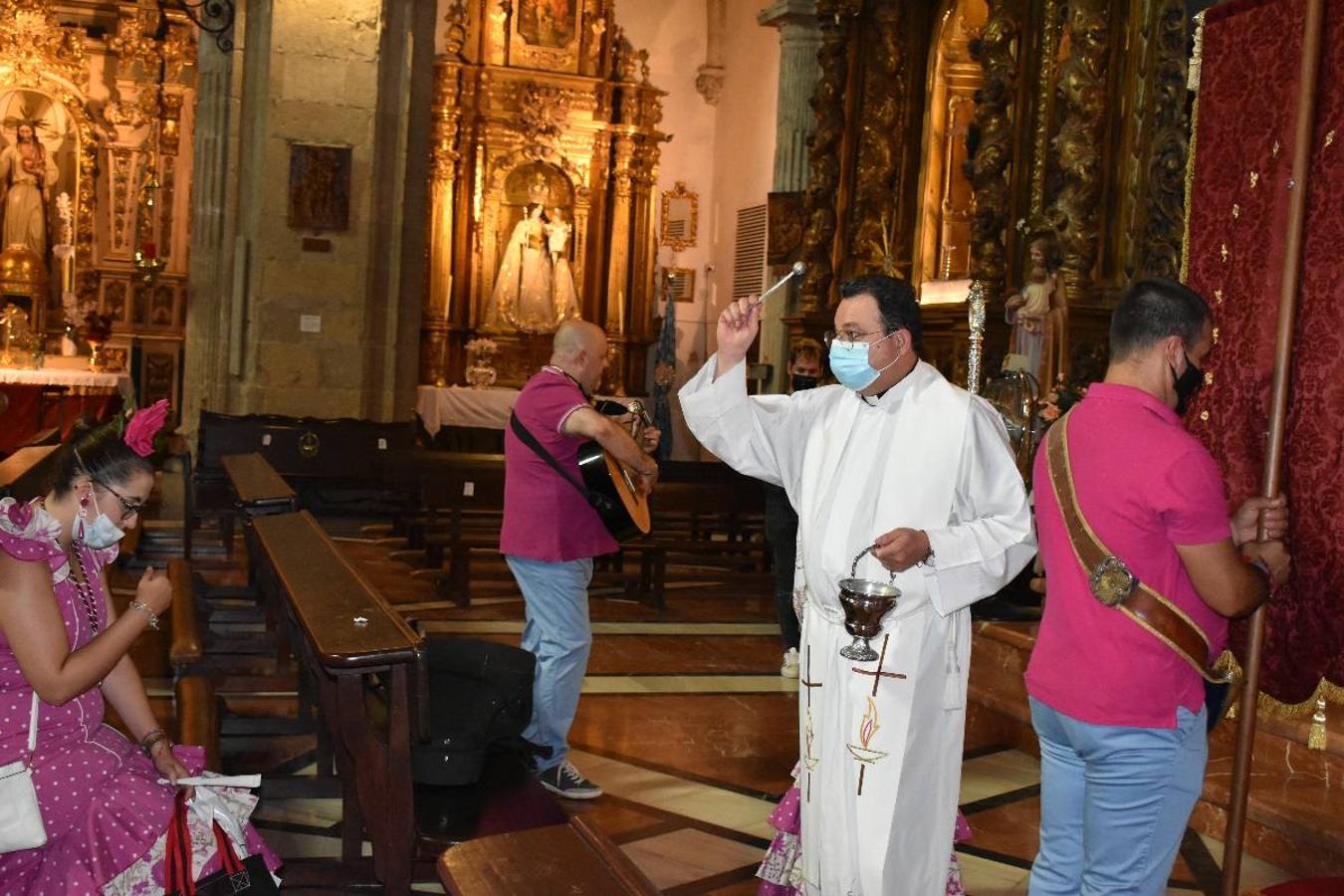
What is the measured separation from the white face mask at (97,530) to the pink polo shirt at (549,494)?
5.78ft

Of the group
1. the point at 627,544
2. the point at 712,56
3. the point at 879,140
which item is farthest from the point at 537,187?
the point at 627,544

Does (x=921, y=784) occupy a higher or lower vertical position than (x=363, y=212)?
lower

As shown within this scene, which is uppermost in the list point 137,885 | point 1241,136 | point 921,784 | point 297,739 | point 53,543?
point 1241,136

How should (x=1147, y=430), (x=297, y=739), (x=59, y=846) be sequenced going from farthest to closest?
(x=297, y=739) < (x=59, y=846) < (x=1147, y=430)

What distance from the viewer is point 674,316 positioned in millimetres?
20391

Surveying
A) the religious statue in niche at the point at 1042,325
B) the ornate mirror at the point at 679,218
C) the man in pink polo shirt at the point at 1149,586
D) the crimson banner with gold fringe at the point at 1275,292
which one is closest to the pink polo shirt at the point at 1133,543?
the man in pink polo shirt at the point at 1149,586

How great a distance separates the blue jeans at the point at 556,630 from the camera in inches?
192

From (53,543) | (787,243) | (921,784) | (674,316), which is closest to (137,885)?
(53,543)

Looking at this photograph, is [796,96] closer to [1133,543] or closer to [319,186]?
[319,186]

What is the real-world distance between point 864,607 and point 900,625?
199 millimetres

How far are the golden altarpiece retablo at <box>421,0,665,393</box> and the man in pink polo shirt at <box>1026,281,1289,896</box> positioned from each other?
53.0ft

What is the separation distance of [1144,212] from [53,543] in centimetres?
896

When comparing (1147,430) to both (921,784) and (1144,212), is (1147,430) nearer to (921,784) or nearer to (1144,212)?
(921,784)

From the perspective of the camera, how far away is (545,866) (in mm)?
2254
